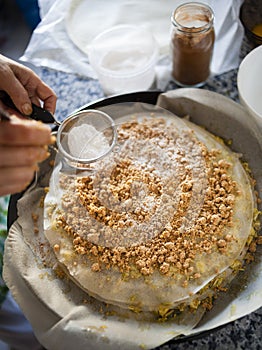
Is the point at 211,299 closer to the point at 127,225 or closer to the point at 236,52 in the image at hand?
the point at 127,225

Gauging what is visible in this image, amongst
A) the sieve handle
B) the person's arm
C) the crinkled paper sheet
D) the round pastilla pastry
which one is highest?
the person's arm

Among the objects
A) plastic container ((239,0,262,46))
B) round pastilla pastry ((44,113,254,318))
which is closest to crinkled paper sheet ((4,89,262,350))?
round pastilla pastry ((44,113,254,318))

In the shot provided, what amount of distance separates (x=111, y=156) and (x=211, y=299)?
0.35 metres

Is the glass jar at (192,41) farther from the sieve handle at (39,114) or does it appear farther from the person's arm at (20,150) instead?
the person's arm at (20,150)

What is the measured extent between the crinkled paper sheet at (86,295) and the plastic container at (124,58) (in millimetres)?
177

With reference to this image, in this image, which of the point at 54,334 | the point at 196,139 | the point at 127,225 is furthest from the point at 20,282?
the point at 196,139

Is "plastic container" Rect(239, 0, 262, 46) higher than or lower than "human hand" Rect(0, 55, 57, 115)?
higher

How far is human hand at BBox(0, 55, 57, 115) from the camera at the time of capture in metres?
0.92

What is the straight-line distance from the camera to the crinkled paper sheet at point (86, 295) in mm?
808

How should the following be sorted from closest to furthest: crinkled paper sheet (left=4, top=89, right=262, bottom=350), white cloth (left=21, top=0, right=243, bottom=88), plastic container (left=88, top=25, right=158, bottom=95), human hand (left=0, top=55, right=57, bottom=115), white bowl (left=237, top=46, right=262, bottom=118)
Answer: crinkled paper sheet (left=4, top=89, right=262, bottom=350) < human hand (left=0, top=55, right=57, bottom=115) < white bowl (left=237, top=46, right=262, bottom=118) < plastic container (left=88, top=25, right=158, bottom=95) < white cloth (left=21, top=0, right=243, bottom=88)

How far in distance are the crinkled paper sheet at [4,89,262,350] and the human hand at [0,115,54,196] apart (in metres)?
0.27

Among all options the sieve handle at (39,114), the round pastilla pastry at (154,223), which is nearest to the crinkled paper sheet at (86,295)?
the round pastilla pastry at (154,223)

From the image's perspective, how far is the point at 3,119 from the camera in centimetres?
64

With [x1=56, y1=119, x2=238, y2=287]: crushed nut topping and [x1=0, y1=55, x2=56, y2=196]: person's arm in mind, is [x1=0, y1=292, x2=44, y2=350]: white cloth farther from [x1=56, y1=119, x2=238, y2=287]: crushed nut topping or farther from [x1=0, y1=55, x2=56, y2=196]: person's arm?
[x1=0, y1=55, x2=56, y2=196]: person's arm
